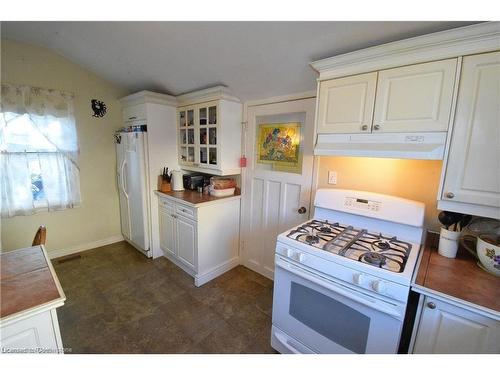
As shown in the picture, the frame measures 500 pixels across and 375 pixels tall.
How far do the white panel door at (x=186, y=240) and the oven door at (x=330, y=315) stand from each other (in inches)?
43.9

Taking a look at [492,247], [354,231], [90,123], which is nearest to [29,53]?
[90,123]

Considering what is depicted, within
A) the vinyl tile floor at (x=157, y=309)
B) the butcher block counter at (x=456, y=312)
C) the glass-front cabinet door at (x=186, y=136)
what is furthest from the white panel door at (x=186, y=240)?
the butcher block counter at (x=456, y=312)

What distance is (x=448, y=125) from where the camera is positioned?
1102mm

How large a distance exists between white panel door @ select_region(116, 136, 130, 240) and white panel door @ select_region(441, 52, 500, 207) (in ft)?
10.3

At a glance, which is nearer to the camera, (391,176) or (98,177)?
(391,176)

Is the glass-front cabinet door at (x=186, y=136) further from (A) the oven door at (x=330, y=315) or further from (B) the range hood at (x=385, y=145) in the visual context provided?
(A) the oven door at (x=330, y=315)

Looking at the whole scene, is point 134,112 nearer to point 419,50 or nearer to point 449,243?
point 419,50

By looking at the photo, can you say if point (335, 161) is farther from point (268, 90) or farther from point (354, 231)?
point (268, 90)

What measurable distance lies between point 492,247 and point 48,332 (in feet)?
6.97

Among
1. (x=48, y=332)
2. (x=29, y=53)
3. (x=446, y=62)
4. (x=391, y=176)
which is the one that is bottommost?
(x=48, y=332)

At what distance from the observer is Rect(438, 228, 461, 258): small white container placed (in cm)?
126

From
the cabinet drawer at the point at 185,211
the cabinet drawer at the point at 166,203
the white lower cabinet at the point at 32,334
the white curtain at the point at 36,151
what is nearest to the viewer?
the white lower cabinet at the point at 32,334

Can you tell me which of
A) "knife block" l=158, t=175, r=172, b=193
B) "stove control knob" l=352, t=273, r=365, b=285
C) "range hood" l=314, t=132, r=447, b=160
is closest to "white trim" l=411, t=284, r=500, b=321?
"stove control knob" l=352, t=273, r=365, b=285

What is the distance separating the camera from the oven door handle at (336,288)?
1041 mm
